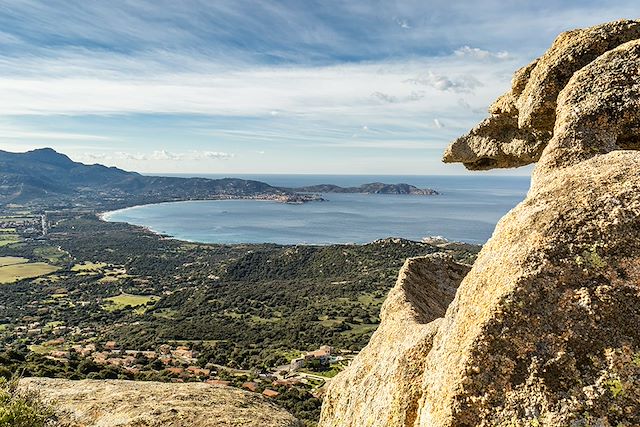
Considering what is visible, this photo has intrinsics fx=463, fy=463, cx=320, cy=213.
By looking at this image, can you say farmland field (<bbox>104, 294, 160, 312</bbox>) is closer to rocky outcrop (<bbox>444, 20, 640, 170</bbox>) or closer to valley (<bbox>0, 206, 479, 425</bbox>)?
valley (<bbox>0, 206, 479, 425</bbox>)

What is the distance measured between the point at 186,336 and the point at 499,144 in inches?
3748

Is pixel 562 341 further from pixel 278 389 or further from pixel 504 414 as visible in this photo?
pixel 278 389

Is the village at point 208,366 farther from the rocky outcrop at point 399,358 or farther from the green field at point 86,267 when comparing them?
the green field at point 86,267

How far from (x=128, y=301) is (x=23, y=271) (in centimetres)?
6927

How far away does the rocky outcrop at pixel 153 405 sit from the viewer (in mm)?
14078

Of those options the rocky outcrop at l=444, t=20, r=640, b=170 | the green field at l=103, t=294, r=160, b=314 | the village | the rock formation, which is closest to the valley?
the village

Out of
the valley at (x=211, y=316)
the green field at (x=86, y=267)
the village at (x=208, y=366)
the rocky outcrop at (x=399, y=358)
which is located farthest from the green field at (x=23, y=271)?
the rocky outcrop at (x=399, y=358)

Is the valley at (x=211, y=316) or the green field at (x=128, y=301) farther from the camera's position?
the green field at (x=128, y=301)

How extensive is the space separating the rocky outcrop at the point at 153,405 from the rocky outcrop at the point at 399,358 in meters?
3.55

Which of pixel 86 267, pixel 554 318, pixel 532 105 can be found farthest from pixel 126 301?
pixel 554 318

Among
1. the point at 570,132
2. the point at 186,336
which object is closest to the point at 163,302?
the point at 186,336

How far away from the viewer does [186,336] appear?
100438 millimetres

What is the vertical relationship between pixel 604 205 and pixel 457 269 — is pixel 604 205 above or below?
above

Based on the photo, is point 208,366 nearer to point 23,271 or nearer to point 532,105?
point 532,105
